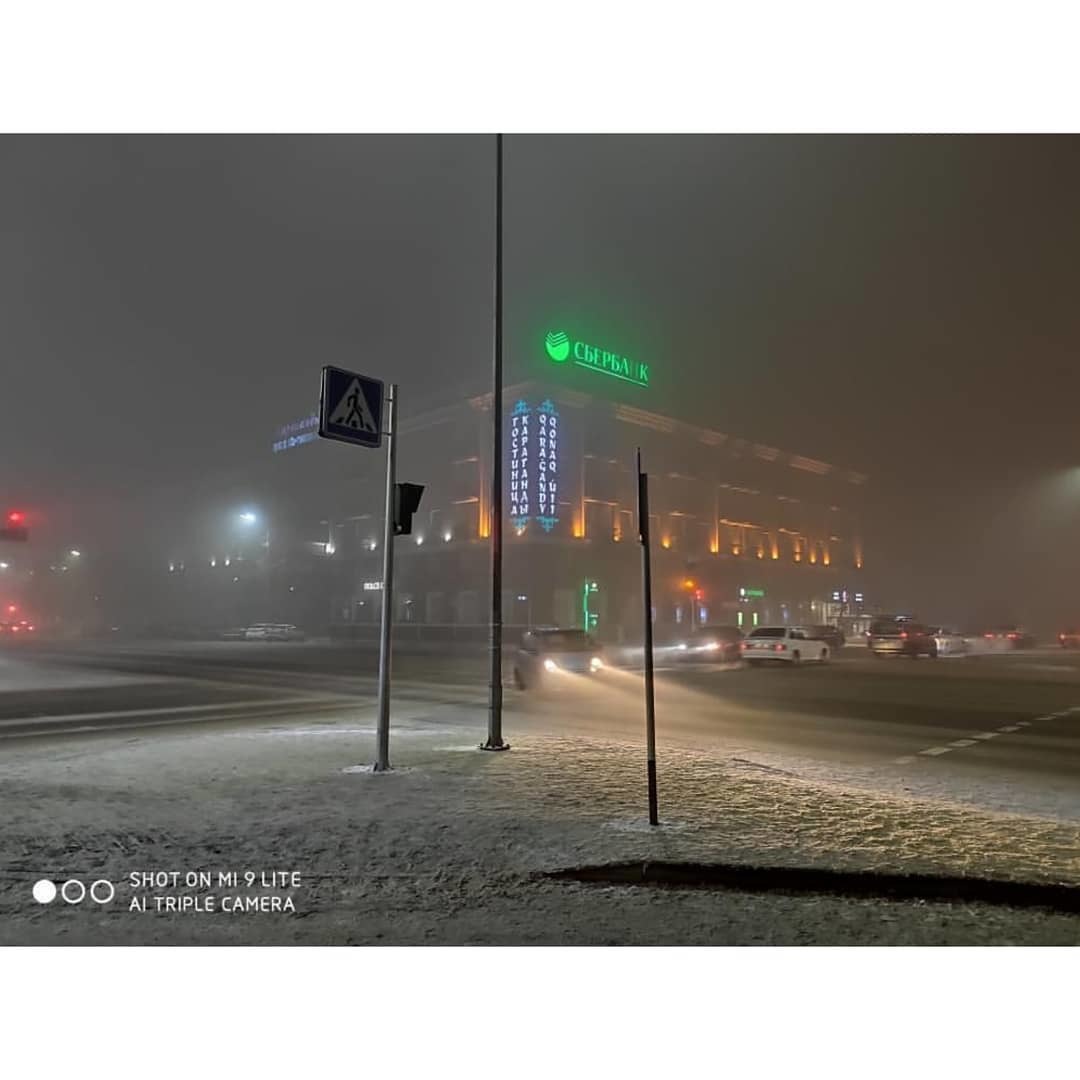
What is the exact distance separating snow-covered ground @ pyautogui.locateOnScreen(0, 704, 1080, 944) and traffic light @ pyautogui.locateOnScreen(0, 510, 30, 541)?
23.7 meters

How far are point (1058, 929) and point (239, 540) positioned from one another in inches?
3681

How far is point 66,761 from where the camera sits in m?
10.2

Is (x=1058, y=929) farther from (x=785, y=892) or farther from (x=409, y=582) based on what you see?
(x=409, y=582)

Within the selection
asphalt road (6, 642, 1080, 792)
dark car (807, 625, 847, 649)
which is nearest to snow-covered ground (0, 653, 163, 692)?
asphalt road (6, 642, 1080, 792)

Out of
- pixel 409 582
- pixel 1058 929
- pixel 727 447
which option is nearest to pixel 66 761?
pixel 1058 929

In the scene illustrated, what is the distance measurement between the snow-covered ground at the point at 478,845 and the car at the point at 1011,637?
43599 millimetres

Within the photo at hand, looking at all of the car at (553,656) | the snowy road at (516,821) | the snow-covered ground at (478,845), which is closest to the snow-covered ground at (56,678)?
the snowy road at (516,821)

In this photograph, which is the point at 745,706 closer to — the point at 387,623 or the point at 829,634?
the point at 387,623

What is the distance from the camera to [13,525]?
30156 millimetres

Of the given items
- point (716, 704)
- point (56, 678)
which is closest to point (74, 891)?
point (716, 704)

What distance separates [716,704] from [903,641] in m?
23.3

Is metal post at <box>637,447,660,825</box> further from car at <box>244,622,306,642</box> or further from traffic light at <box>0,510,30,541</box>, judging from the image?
car at <box>244,622,306,642</box>

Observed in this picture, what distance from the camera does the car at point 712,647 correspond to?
3297cm

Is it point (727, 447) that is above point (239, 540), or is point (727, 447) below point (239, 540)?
above
